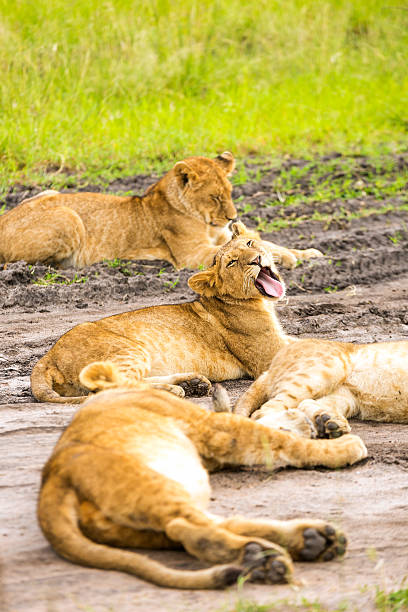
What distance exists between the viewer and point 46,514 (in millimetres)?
2705

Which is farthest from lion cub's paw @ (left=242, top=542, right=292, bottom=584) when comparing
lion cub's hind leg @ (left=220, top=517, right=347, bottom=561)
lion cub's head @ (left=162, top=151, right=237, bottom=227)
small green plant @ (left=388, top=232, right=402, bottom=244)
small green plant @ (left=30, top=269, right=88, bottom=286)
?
small green plant @ (left=388, top=232, right=402, bottom=244)

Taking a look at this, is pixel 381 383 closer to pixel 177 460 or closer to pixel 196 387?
pixel 196 387

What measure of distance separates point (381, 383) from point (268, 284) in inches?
48.1

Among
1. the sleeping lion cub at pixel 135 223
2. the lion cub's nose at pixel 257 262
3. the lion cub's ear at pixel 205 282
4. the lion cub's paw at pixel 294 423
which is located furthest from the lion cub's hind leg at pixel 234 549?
the sleeping lion cub at pixel 135 223

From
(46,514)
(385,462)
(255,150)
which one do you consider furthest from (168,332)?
(255,150)

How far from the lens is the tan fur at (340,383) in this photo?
4.36 m

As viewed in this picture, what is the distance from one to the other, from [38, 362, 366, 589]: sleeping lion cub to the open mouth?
231 centimetres

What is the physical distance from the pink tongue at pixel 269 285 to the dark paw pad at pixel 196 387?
2.46ft

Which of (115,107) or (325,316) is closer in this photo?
(325,316)

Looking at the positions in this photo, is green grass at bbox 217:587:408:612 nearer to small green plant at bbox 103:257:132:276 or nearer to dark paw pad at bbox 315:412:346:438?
dark paw pad at bbox 315:412:346:438

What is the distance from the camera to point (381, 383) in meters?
4.43

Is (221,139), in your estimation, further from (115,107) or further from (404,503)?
(404,503)

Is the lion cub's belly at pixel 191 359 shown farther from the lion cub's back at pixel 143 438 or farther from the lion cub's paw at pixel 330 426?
the lion cub's back at pixel 143 438

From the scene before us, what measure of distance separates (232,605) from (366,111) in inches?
413
